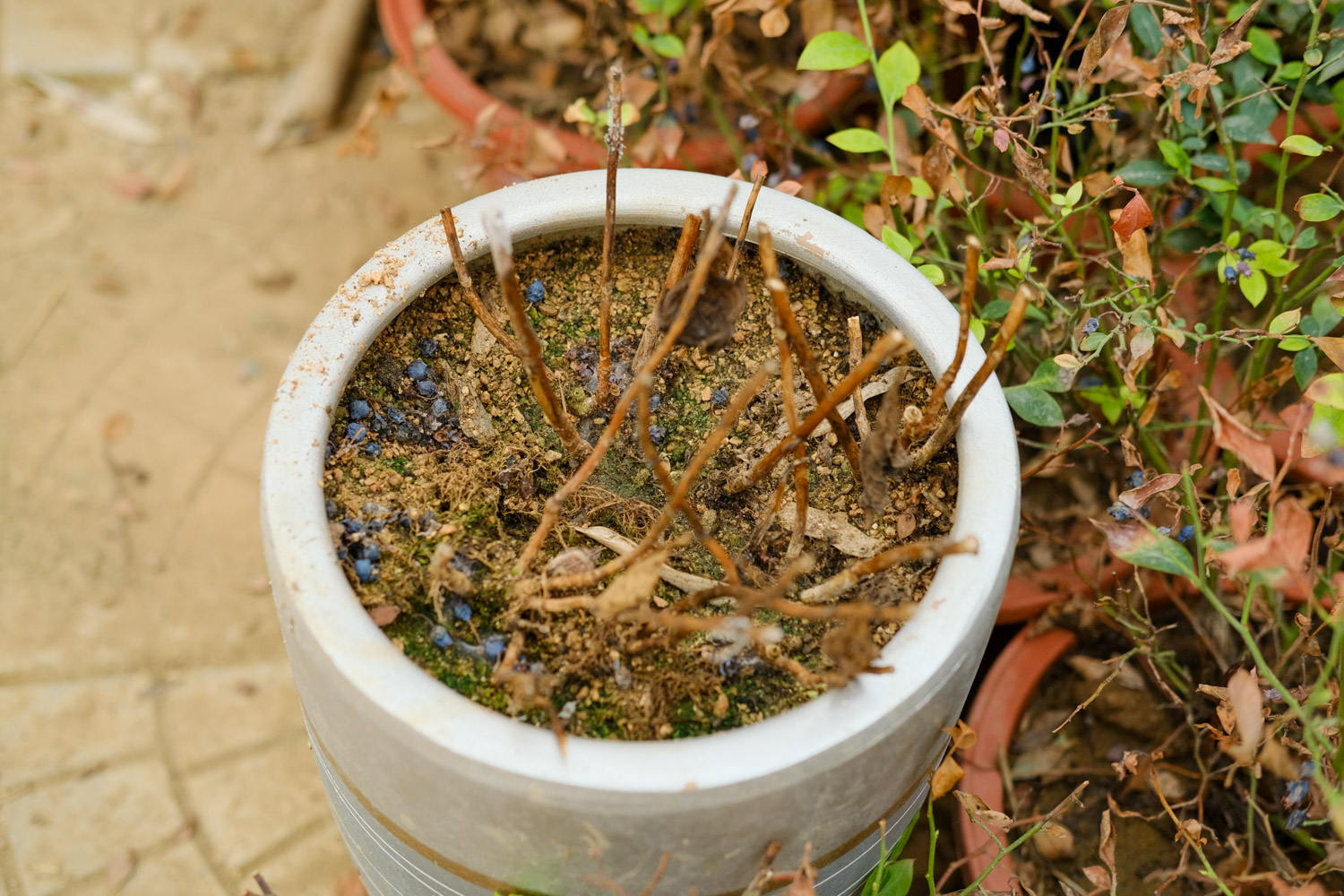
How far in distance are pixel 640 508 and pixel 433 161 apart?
1.42m

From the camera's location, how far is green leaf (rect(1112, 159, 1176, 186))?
116 centimetres

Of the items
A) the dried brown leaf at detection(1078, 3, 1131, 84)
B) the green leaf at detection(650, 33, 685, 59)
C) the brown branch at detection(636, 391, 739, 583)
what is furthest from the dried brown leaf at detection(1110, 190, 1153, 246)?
the green leaf at detection(650, 33, 685, 59)

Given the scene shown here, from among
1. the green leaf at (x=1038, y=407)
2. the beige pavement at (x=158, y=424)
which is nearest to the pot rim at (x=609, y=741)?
the green leaf at (x=1038, y=407)

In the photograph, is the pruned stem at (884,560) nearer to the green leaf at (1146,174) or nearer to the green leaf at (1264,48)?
the green leaf at (1146,174)

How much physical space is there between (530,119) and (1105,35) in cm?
85

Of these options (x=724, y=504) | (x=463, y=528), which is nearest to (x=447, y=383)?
(x=463, y=528)

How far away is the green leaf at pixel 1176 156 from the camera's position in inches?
44.6

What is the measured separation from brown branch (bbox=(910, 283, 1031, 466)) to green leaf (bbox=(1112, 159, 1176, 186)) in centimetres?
43

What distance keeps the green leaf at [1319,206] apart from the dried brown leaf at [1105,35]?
23 centimetres

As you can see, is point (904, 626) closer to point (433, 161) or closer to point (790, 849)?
point (790, 849)

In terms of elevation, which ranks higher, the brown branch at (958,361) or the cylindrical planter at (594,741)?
the brown branch at (958,361)

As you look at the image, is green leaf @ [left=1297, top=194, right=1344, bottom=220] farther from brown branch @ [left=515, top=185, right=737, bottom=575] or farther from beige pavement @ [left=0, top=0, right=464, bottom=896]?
beige pavement @ [left=0, top=0, right=464, bottom=896]

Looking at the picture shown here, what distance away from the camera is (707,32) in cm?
174

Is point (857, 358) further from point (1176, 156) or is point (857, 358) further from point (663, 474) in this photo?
point (1176, 156)
